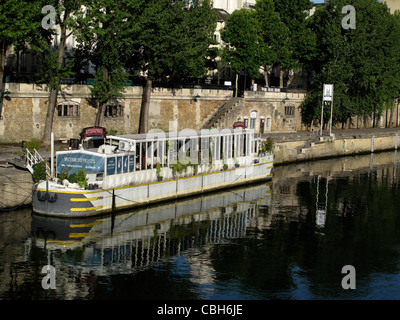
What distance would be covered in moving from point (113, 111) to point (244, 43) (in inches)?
1016

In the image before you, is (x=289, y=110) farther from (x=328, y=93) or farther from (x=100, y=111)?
(x=100, y=111)

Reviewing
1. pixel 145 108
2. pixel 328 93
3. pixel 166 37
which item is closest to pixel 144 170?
pixel 166 37

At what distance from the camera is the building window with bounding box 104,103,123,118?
224ft

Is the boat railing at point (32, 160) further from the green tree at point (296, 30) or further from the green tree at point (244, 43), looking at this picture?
the green tree at point (296, 30)

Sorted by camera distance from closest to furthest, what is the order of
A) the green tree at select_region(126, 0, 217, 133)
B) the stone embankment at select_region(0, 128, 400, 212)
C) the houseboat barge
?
the houseboat barge
the stone embankment at select_region(0, 128, 400, 212)
the green tree at select_region(126, 0, 217, 133)

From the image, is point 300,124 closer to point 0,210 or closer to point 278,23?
point 278,23

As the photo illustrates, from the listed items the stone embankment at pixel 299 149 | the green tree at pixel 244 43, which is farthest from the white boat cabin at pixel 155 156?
the green tree at pixel 244 43

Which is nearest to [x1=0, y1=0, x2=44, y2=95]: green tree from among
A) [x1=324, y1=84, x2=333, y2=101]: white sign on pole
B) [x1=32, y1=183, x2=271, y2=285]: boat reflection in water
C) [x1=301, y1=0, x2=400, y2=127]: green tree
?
[x1=32, y1=183, x2=271, y2=285]: boat reflection in water

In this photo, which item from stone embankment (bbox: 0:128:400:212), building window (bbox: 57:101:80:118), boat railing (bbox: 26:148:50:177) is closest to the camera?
stone embankment (bbox: 0:128:400:212)

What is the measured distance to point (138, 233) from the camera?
41.1 metres

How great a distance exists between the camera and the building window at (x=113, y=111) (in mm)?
68250

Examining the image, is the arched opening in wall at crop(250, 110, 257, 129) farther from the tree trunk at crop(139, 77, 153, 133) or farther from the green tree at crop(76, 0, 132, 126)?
the green tree at crop(76, 0, 132, 126)

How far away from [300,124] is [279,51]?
38.0 feet

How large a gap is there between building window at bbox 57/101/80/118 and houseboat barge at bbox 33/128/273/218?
11151 millimetres
